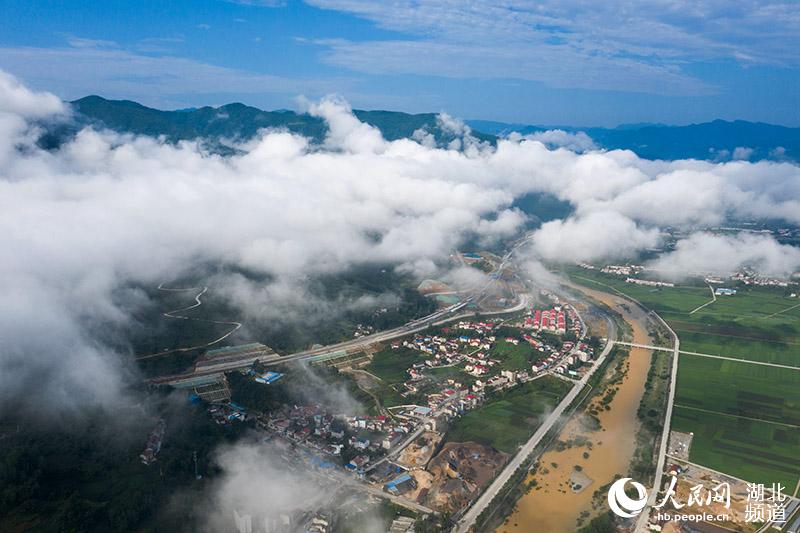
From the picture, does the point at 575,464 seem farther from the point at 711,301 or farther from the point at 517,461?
the point at 711,301

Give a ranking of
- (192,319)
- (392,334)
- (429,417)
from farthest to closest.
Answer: (392,334)
(192,319)
(429,417)

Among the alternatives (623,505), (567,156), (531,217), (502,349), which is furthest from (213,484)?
(567,156)

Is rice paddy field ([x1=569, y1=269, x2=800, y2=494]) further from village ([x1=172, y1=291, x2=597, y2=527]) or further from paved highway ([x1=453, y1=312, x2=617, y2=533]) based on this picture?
village ([x1=172, y1=291, x2=597, y2=527])

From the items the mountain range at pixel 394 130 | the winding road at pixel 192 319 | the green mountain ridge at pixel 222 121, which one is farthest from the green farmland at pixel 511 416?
the green mountain ridge at pixel 222 121

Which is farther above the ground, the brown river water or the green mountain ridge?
the green mountain ridge

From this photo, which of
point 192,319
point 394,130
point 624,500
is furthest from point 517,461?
point 394,130

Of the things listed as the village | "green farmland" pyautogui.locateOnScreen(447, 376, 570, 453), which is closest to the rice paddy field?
"green farmland" pyautogui.locateOnScreen(447, 376, 570, 453)

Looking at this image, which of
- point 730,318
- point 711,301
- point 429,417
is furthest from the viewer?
point 711,301
